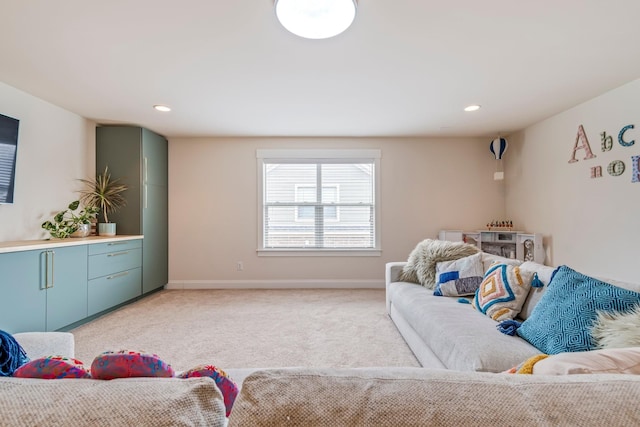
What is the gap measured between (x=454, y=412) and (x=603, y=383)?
31cm

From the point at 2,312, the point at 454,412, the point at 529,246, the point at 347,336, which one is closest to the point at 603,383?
the point at 454,412

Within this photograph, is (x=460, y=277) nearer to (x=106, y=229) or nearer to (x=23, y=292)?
(x=23, y=292)

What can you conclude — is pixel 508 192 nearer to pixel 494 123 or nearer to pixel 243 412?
pixel 494 123

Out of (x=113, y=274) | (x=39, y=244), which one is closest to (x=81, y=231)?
(x=113, y=274)

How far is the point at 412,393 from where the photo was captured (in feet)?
1.73

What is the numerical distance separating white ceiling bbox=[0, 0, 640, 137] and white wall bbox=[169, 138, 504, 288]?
3.31ft

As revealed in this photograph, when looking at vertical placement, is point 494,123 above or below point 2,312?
above

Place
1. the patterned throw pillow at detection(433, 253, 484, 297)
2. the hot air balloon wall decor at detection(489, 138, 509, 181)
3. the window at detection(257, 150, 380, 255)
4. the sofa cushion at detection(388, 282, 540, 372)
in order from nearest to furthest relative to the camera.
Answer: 1. the sofa cushion at detection(388, 282, 540, 372)
2. the patterned throw pillow at detection(433, 253, 484, 297)
3. the hot air balloon wall decor at detection(489, 138, 509, 181)
4. the window at detection(257, 150, 380, 255)

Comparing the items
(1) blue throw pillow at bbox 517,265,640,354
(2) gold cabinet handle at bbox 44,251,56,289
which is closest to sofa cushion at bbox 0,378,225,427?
(1) blue throw pillow at bbox 517,265,640,354

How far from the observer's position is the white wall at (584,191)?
288cm

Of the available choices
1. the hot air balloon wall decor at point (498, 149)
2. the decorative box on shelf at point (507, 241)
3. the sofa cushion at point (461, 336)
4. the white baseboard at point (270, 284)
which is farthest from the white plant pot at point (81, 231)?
the hot air balloon wall decor at point (498, 149)

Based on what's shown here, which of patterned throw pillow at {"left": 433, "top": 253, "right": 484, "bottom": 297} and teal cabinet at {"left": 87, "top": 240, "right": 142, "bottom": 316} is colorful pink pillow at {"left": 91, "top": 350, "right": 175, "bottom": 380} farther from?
teal cabinet at {"left": 87, "top": 240, "right": 142, "bottom": 316}

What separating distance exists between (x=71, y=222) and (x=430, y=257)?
13.3 feet

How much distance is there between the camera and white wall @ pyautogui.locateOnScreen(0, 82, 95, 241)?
2.97 metres
